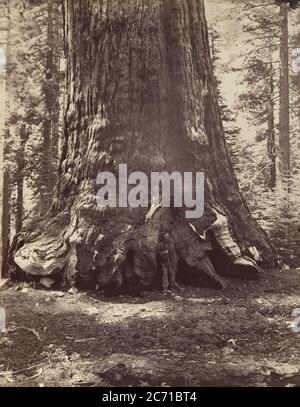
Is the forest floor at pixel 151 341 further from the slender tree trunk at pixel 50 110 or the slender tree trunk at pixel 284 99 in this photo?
the slender tree trunk at pixel 284 99

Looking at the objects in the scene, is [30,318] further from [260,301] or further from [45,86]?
[45,86]

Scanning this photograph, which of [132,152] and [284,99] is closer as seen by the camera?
[132,152]

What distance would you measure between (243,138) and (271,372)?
2883mm

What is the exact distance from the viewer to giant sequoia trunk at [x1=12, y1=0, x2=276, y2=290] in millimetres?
3074

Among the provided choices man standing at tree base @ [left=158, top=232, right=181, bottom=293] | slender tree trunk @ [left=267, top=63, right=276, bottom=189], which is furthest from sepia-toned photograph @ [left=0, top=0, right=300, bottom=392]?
slender tree trunk @ [left=267, top=63, right=276, bottom=189]

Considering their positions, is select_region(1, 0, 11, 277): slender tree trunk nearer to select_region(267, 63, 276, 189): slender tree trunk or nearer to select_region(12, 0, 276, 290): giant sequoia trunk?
select_region(12, 0, 276, 290): giant sequoia trunk

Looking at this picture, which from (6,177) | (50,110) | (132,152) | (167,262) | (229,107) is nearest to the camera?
(167,262)

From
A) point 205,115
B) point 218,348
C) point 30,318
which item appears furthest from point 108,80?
point 218,348

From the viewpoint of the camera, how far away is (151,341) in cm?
264

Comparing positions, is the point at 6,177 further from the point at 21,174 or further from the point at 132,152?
the point at 132,152

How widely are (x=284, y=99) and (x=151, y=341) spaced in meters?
3.16

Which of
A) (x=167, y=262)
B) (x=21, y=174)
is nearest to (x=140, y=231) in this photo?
(x=167, y=262)

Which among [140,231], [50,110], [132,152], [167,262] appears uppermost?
[50,110]

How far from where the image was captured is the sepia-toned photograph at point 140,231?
258cm
